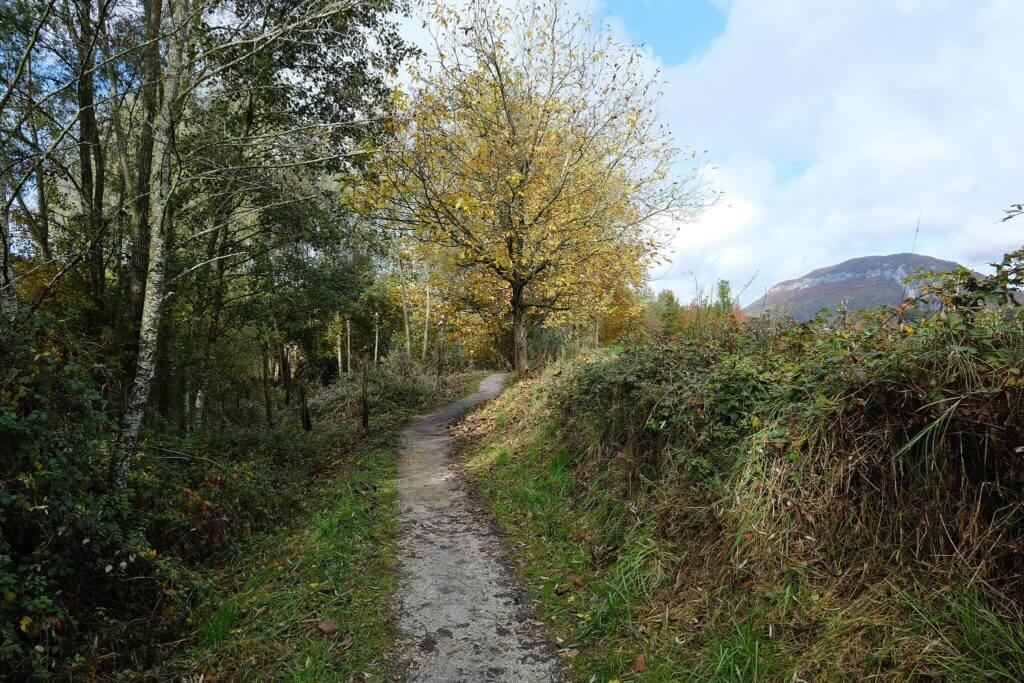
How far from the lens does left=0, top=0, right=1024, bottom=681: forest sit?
2.97 meters

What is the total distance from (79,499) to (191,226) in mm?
6382

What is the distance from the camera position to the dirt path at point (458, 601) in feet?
11.7

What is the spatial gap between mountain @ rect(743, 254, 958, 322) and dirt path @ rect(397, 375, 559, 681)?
408 centimetres

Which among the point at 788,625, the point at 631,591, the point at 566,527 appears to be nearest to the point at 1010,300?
the point at 788,625

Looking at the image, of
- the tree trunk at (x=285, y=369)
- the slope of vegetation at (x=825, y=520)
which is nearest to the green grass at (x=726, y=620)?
the slope of vegetation at (x=825, y=520)

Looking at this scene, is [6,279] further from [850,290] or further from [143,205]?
[850,290]

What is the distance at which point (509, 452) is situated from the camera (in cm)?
857

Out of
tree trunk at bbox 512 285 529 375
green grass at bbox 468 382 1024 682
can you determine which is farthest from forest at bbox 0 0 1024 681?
tree trunk at bbox 512 285 529 375

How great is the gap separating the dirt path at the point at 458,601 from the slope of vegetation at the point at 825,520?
33 centimetres

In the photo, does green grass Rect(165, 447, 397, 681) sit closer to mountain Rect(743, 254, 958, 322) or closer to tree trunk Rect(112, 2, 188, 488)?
tree trunk Rect(112, 2, 188, 488)

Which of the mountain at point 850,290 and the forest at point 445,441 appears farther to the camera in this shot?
the mountain at point 850,290

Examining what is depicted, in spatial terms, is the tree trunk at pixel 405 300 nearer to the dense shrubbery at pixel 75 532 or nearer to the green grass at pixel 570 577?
the green grass at pixel 570 577

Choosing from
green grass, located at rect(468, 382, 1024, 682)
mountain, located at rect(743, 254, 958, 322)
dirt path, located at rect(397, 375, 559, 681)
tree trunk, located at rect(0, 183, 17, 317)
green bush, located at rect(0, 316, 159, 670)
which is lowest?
dirt path, located at rect(397, 375, 559, 681)

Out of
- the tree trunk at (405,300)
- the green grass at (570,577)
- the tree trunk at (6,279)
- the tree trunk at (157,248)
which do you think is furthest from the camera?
the tree trunk at (405,300)
